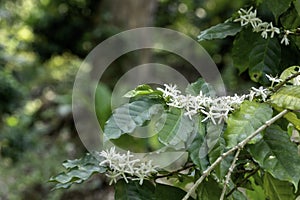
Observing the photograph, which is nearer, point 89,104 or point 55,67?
point 89,104

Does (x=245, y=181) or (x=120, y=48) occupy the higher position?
(x=120, y=48)

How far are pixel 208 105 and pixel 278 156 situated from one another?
0.10 m

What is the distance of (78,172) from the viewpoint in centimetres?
58

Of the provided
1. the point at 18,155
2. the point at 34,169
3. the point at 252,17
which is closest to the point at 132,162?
the point at 252,17

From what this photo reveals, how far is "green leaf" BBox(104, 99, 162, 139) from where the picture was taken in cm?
55

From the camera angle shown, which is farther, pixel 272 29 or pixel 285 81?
pixel 272 29

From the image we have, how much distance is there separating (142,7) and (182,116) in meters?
2.56

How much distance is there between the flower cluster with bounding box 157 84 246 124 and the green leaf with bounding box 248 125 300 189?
0.16 ft

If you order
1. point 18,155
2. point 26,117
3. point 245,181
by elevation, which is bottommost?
point 245,181

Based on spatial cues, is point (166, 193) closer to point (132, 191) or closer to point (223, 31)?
point (132, 191)

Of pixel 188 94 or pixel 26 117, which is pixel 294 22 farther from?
pixel 26 117

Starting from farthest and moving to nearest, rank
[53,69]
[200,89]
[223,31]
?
[53,69] < [223,31] < [200,89]

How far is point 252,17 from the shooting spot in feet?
2.30

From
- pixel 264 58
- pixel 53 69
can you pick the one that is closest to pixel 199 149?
pixel 264 58
